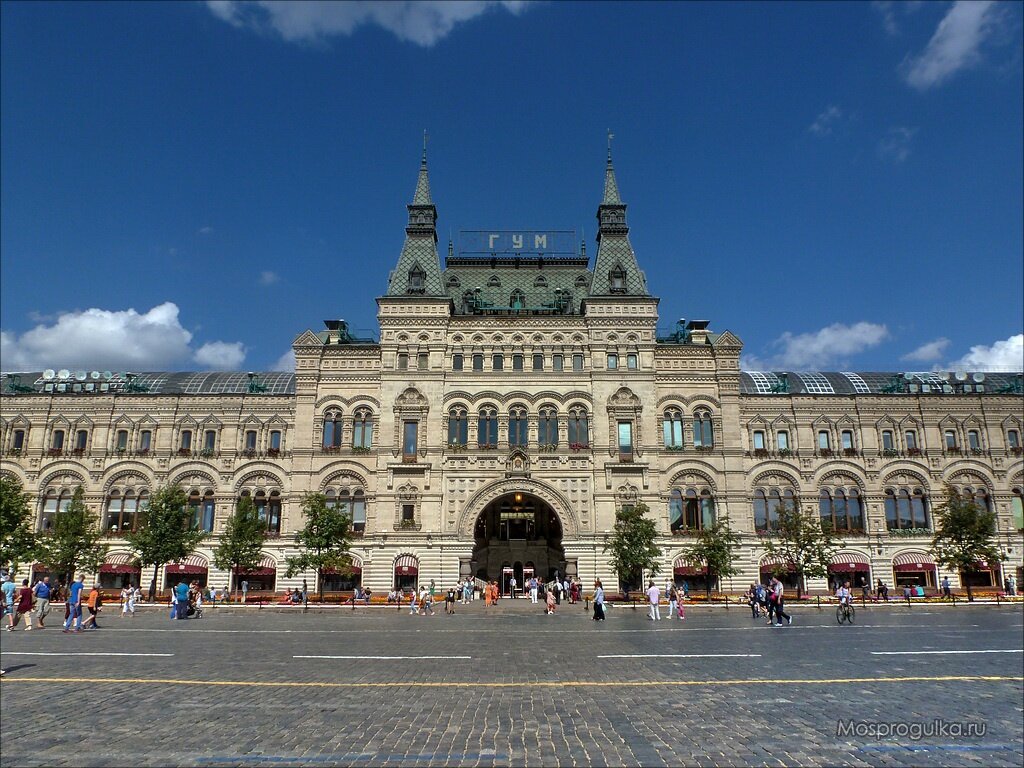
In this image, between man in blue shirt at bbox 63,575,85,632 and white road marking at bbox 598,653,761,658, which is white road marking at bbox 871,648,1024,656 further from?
man in blue shirt at bbox 63,575,85,632

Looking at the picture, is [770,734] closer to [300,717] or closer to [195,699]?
[300,717]

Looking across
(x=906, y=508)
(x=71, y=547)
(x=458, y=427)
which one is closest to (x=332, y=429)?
(x=458, y=427)

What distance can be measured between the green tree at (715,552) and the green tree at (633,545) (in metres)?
2.99

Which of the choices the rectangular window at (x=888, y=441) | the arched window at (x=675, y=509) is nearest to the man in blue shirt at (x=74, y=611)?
the arched window at (x=675, y=509)

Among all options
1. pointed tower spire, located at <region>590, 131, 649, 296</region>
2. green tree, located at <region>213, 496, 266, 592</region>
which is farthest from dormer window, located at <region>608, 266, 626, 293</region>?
green tree, located at <region>213, 496, 266, 592</region>

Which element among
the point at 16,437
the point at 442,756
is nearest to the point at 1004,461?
the point at 442,756

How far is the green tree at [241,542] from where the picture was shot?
1967 inches

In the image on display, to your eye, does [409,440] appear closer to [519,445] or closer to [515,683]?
[519,445]

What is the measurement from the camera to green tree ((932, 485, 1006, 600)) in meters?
49.8

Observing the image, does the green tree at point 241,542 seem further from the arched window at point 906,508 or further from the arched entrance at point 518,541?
the arched window at point 906,508

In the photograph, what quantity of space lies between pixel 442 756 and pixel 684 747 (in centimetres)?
416

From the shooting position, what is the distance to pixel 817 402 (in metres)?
60.3

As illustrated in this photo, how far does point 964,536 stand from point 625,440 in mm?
26008

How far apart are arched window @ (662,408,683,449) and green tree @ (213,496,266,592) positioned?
111 ft
